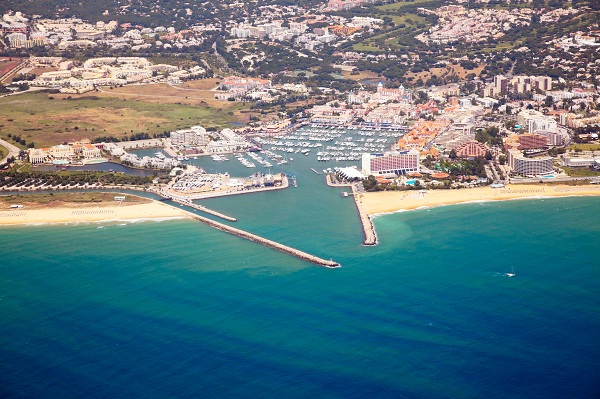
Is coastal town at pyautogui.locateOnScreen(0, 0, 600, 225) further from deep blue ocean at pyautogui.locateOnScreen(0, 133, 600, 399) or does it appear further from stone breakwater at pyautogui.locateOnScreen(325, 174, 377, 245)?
deep blue ocean at pyautogui.locateOnScreen(0, 133, 600, 399)

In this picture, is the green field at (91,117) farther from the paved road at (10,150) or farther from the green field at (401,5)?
the green field at (401,5)

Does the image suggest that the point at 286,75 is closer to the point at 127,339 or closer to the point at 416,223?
the point at 416,223

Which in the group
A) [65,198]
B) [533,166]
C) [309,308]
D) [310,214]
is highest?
[533,166]


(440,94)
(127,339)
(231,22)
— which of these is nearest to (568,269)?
(127,339)

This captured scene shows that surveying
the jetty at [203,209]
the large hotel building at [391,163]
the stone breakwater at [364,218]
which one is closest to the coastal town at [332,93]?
the large hotel building at [391,163]

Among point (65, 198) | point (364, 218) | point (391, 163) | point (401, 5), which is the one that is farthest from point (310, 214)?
point (401, 5)

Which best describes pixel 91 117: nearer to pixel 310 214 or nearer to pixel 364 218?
pixel 310 214
